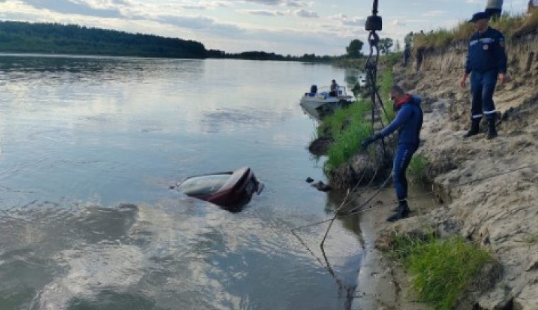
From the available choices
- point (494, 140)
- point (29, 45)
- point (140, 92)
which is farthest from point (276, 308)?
point (29, 45)

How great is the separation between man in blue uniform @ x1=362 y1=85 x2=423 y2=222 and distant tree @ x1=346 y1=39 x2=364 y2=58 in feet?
379

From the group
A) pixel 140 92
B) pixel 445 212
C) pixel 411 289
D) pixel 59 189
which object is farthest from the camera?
pixel 140 92

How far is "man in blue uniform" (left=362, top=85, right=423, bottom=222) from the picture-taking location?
772 centimetres

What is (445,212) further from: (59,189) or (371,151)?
(59,189)

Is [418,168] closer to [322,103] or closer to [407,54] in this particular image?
[322,103]

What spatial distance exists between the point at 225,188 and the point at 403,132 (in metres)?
4.15

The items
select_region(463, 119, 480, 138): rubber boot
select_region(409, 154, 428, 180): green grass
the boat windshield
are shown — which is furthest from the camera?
the boat windshield

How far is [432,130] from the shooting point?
11.9m

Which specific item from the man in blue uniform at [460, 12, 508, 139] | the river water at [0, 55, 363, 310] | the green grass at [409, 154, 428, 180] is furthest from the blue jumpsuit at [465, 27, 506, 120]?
the river water at [0, 55, 363, 310]

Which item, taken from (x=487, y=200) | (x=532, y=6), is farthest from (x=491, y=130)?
(x=532, y=6)

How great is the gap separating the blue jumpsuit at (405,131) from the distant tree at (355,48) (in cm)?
11541

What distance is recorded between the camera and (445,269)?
5375 mm

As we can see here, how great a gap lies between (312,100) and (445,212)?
64.9 feet

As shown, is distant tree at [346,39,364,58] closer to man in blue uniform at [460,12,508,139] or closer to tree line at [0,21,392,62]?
tree line at [0,21,392,62]
